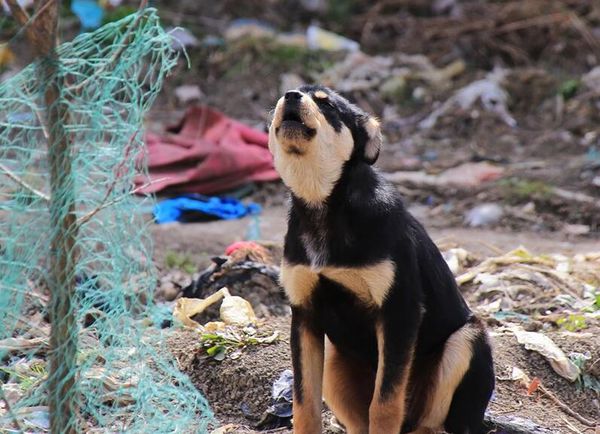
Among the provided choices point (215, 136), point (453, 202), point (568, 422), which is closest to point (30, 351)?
point (568, 422)

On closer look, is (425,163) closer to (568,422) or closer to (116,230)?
(568,422)

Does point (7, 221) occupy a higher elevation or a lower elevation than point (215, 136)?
higher

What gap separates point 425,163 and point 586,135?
5.90 ft

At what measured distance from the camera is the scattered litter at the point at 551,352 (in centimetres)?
502

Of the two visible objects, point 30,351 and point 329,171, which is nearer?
point 30,351

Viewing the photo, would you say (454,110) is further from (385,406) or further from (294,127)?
(385,406)

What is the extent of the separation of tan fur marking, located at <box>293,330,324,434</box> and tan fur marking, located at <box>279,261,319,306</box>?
0.15 meters

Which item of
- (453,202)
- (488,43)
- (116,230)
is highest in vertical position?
(116,230)

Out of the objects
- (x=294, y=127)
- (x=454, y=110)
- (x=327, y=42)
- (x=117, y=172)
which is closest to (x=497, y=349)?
(x=294, y=127)

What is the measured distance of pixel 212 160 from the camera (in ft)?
30.9

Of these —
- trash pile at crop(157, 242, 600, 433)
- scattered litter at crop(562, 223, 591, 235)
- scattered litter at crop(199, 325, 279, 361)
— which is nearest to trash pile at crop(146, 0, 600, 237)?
scattered litter at crop(562, 223, 591, 235)

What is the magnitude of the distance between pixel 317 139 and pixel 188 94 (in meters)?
8.28

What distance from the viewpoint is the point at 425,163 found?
1020cm

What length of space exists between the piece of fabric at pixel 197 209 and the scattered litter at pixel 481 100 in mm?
3135
